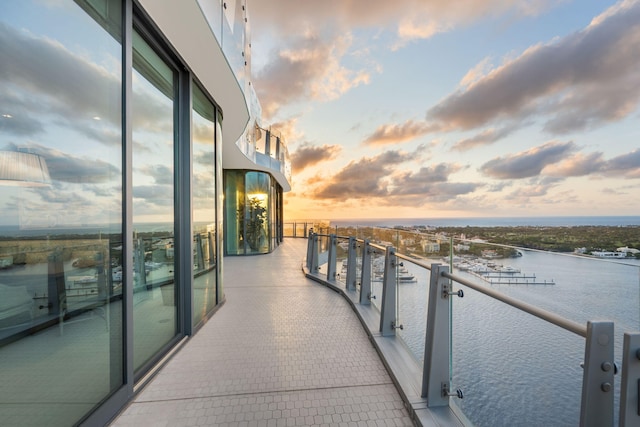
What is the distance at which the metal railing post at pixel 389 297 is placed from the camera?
10.2 feet

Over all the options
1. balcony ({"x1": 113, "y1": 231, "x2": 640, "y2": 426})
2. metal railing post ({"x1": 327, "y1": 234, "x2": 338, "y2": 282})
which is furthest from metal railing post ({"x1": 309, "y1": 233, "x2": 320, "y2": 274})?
balcony ({"x1": 113, "y1": 231, "x2": 640, "y2": 426})

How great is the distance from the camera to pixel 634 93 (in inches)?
502

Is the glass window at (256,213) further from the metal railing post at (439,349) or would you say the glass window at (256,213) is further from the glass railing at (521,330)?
the metal railing post at (439,349)

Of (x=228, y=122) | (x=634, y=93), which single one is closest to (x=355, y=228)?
(x=228, y=122)

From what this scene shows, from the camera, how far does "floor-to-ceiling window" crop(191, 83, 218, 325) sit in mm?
3764

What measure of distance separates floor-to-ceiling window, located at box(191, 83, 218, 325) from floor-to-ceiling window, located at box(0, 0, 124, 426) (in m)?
1.53

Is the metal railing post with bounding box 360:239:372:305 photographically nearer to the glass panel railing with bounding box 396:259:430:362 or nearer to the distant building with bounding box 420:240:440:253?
the glass panel railing with bounding box 396:259:430:362

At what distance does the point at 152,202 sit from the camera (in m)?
2.88

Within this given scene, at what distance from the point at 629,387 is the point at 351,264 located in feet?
14.0

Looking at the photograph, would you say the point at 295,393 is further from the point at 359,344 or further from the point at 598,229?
the point at 598,229

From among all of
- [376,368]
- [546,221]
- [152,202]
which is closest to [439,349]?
[376,368]

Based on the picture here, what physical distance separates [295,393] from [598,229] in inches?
89.8

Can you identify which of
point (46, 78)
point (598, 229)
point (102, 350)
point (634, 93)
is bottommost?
Answer: point (102, 350)

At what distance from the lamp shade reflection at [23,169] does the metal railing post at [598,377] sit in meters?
2.32
